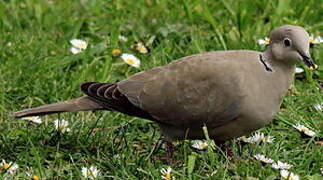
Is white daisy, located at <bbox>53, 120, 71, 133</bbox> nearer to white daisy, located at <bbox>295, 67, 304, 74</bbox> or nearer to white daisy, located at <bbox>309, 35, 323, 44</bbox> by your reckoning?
white daisy, located at <bbox>295, 67, 304, 74</bbox>

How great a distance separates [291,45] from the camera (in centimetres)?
403

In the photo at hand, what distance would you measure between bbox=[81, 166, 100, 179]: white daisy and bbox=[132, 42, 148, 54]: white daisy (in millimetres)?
1656

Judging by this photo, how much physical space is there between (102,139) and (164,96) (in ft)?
1.64

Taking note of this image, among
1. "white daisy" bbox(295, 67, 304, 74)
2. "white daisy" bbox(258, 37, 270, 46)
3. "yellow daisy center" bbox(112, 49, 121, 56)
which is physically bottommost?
"white daisy" bbox(295, 67, 304, 74)

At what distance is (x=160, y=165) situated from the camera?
420 cm

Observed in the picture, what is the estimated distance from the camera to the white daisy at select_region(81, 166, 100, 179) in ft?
Result: 13.3

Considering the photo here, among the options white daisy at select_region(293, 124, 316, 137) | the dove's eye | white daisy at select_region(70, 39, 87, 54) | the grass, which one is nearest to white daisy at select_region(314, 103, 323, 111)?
the grass

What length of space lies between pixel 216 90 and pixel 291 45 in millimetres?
407

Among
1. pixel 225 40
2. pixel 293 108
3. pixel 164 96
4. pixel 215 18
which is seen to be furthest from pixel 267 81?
pixel 215 18

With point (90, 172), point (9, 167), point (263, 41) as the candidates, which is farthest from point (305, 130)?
point (9, 167)

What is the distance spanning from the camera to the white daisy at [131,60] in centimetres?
543

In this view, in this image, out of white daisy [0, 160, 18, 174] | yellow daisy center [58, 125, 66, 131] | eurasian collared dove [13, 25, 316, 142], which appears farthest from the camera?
yellow daisy center [58, 125, 66, 131]

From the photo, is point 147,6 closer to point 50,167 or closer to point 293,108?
point 293,108

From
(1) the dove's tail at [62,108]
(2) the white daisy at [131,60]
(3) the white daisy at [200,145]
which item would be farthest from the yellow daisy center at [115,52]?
(3) the white daisy at [200,145]
